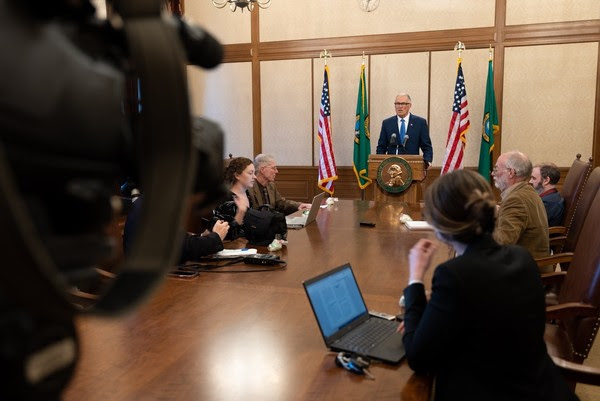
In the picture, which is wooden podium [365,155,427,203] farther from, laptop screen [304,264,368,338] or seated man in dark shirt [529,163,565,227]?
laptop screen [304,264,368,338]

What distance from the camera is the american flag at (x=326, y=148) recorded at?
6938 mm

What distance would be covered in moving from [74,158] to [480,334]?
129 cm

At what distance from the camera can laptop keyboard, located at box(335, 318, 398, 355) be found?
1524mm

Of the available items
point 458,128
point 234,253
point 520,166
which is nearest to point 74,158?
point 234,253

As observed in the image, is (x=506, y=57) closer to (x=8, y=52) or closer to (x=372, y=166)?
(x=372, y=166)

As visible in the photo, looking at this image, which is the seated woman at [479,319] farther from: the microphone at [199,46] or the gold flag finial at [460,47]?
the gold flag finial at [460,47]

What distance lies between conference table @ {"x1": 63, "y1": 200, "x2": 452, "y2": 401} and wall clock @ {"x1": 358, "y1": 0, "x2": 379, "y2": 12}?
5431 millimetres

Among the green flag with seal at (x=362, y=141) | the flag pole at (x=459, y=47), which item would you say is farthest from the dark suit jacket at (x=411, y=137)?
the flag pole at (x=459, y=47)

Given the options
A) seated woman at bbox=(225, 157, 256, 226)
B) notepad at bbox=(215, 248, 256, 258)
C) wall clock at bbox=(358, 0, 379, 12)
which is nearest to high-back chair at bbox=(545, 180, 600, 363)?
notepad at bbox=(215, 248, 256, 258)

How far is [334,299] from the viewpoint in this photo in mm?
1665

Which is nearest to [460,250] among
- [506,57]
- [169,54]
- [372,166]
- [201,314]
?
[201,314]

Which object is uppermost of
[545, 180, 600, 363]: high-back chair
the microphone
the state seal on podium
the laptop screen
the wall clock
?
the wall clock

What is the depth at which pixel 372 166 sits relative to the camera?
201 inches

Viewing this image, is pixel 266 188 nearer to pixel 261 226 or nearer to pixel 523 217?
pixel 261 226
